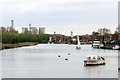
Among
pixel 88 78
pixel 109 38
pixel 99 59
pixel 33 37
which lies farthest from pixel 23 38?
pixel 88 78

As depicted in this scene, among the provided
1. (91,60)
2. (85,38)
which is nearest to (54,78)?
(91,60)

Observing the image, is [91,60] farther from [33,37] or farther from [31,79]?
[33,37]

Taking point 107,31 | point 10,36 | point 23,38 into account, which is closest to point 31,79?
point 10,36

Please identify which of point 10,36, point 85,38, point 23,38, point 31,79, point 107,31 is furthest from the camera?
point 85,38

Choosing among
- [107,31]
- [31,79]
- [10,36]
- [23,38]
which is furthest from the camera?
[23,38]

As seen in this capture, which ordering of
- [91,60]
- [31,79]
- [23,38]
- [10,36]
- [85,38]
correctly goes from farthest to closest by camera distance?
[85,38] → [23,38] → [10,36] → [91,60] → [31,79]

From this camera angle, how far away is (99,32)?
538 ft

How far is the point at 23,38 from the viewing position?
172000 millimetres

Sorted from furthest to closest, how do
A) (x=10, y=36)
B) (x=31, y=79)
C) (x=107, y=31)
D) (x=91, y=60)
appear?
(x=107, y=31)
(x=10, y=36)
(x=91, y=60)
(x=31, y=79)

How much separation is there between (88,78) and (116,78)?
84.5 inches

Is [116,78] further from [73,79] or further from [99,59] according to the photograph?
[99,59]

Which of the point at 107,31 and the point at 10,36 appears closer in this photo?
the point at 10,36

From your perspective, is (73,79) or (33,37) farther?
(33,37)

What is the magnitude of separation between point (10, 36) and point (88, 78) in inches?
3989
